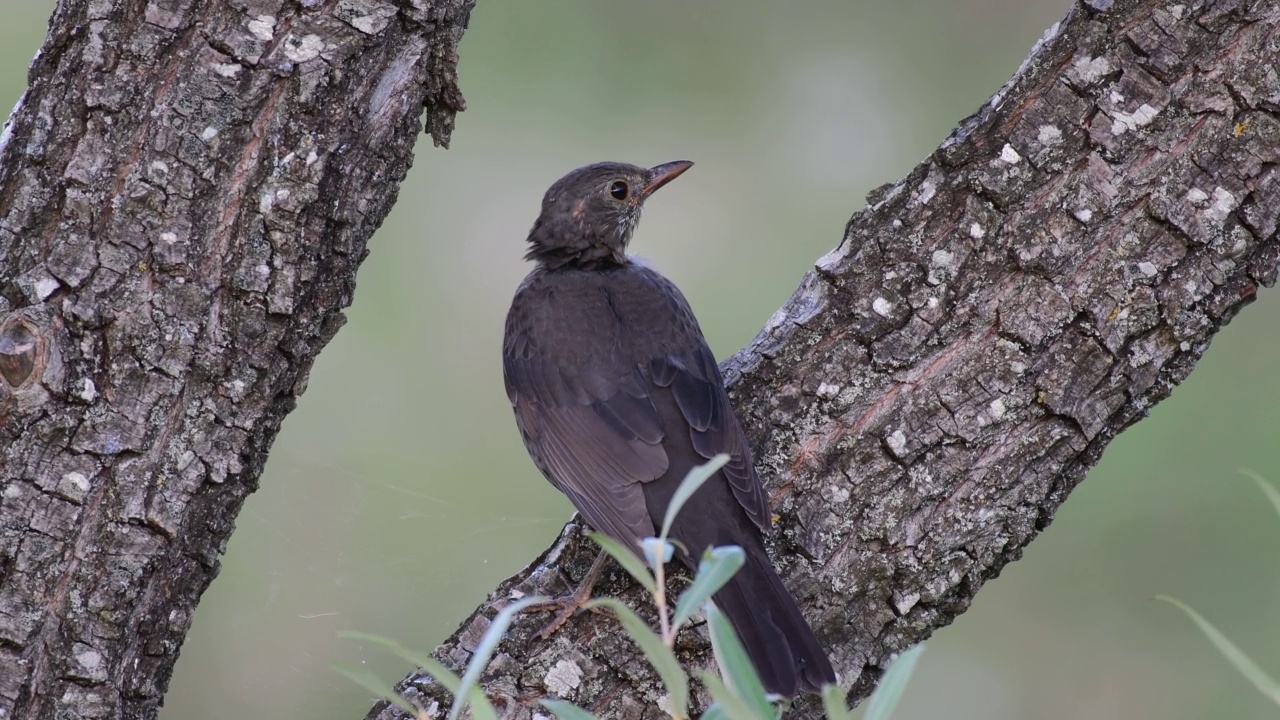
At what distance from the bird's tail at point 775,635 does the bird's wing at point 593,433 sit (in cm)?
59

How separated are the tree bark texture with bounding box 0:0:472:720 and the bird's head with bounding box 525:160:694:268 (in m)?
1.84

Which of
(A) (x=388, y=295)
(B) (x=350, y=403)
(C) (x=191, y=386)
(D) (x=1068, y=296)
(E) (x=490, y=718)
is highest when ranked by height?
(A) (x=388, y=295)

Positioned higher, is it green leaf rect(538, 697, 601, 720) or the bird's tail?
the bird's tail

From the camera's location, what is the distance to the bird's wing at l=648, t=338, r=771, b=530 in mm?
3375

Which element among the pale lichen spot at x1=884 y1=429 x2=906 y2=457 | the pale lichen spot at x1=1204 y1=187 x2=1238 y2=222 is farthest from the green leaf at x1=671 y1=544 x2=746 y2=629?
the pale lichen spot at x1=1204 y1=187 x2=1238 y2=222

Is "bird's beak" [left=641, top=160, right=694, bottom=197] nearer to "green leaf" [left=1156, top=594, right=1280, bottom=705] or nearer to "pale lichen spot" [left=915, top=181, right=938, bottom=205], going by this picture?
"pale lichen spot" [left=915, top=181, right=938, bottom=205]

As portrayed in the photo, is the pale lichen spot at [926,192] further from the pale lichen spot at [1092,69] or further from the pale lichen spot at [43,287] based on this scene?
the pale lichen spot at [43,287]

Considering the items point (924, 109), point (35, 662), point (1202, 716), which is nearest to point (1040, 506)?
point (35, 662)

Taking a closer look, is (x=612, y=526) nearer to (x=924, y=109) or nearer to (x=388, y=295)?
(x=388, y=295)

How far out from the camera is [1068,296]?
10.5 ft

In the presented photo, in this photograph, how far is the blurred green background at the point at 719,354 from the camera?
5.94m

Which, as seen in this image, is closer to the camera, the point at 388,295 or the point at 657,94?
the point at 388,295

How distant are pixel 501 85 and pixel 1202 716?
17.7 feet

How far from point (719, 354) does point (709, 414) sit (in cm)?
308
